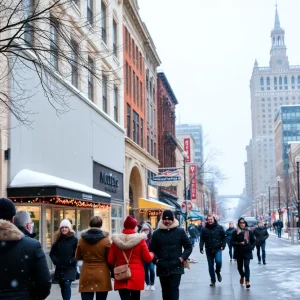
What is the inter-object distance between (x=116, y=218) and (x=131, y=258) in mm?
22810

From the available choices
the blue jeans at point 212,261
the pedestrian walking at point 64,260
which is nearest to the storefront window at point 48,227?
the blue jeans at point 212,261

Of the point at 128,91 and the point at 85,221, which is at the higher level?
the point at 128,91

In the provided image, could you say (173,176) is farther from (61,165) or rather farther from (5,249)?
(5,249)

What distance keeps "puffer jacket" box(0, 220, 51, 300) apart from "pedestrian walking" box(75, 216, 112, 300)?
3.44 metres

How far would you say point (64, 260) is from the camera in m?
9.80

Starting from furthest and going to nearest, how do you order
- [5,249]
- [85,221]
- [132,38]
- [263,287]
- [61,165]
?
[132,38] → [85,221] → [61,165] → [263,287] → [5,249]

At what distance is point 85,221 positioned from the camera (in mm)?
22484

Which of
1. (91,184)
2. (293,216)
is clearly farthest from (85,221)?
(293,216)

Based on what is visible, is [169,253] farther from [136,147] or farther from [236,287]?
[136,147]

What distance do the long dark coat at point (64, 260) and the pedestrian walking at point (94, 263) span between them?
61.3 inches

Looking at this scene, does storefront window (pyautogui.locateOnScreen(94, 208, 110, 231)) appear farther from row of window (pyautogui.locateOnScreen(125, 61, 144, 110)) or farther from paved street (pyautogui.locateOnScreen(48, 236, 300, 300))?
row of window (pyautogui.locateOnScreen(125, 61, 144, 110))

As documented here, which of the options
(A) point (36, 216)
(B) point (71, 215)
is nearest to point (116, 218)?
(B) point (71, 215)

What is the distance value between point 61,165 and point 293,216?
2384 inches

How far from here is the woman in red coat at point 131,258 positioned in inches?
305
